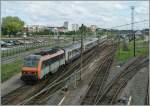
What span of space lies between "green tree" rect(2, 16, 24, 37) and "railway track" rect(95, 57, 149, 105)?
8818cm

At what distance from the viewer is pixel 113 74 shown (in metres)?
41.5

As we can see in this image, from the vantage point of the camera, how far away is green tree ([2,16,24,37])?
133000 millimetres

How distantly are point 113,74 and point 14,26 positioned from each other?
95.9 metres

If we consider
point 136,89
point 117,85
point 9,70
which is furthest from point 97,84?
point 9,70

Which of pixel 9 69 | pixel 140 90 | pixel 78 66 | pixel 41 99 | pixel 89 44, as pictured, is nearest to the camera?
pixel 41 99

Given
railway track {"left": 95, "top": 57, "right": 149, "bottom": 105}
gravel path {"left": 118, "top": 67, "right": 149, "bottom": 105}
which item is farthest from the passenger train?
gravel path {"left": 118, "top": 67, "right": 149, "bottom": 105}

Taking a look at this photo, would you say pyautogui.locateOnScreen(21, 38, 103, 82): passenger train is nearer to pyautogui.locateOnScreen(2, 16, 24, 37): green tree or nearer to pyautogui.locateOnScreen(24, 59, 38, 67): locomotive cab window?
pyautogui.locateOnScreen(24, 59, 38, 67): locomotive cab window

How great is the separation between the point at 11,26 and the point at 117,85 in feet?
338

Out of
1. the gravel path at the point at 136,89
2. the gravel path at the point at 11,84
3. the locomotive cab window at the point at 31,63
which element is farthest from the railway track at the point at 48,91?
the gravel path at the point at 136,89

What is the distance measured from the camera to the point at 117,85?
34.4 m

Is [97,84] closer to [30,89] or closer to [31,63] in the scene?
[31,63]

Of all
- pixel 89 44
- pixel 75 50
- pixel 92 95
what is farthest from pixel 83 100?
pixel 89 44

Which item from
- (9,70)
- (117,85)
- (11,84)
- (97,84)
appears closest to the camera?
(11,84)

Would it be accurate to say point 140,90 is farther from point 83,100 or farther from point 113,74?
point 113,74
